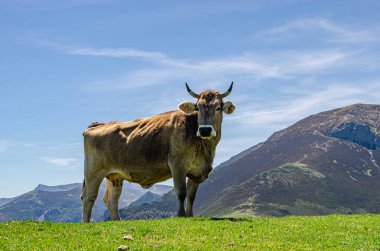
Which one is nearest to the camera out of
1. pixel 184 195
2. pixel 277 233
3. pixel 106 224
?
pixel 277 233

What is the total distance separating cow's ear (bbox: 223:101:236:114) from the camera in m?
26.2

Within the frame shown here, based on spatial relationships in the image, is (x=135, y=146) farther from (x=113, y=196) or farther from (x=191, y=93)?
(x=191, y=93)

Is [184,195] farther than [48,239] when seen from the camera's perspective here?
Yes

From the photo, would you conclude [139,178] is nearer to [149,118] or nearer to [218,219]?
[149,118]

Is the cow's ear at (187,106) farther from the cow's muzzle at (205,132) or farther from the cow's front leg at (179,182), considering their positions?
the cow's front leg at (179,182)

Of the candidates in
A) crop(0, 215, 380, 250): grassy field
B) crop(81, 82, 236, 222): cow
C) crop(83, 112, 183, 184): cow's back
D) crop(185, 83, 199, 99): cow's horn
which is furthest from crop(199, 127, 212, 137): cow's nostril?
crop(0, 215, 380, 250): grassy field

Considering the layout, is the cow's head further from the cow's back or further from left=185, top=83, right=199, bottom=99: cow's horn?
the cow's back

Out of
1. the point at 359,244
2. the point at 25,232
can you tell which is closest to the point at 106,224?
the point at 25,232

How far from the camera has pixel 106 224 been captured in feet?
75.6

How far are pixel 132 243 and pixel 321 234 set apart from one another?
747 centimetres

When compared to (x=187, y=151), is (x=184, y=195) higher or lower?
lower

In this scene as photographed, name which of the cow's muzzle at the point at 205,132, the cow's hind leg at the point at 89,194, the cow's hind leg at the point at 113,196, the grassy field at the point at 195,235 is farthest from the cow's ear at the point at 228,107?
the cow's hind leg at the point at 89,194

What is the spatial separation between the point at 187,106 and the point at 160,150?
2.47 metres

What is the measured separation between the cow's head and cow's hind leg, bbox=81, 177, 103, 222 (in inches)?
261
